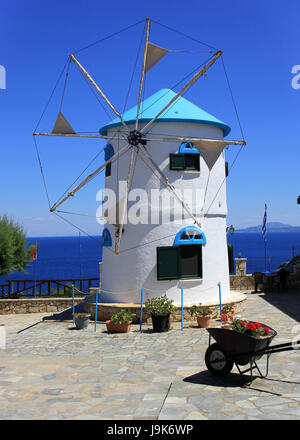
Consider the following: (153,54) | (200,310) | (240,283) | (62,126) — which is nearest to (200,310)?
(200,310)

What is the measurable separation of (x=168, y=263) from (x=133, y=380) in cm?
683

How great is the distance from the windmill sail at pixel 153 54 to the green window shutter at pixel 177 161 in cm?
331

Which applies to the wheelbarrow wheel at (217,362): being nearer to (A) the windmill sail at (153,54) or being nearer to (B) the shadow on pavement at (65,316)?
(B) the shadow on pavement at (65,316)

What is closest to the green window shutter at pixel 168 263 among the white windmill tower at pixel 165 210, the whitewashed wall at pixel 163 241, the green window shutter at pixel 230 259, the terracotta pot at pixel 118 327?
the white windmill tower at pixel 165 210

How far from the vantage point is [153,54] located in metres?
14.0

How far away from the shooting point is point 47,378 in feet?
29.7

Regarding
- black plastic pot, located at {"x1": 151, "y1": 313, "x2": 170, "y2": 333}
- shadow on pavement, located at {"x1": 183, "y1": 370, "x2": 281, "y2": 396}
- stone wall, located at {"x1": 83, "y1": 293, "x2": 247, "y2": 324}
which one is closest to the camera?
shadow on pavement, located at {"x1": 183, "y1": 370, "x2": 281, "y2": 396}

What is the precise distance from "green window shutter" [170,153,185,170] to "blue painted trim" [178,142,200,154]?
205 mm

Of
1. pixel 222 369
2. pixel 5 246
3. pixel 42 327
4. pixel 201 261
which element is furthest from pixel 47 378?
pixel 5 246

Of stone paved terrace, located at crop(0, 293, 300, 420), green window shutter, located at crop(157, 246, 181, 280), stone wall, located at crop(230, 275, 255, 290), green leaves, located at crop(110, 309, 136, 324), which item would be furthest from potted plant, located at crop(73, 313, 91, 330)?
stone wall, located at crop(230, 275, 255, 290)

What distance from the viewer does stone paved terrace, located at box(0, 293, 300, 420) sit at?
688 cm

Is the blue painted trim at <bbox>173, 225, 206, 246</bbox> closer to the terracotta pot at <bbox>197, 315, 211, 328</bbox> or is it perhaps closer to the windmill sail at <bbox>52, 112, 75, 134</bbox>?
the terracotta pot at <bbox>197, 315, 211, 328</bbox>

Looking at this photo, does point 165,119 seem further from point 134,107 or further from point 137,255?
point 137,255
